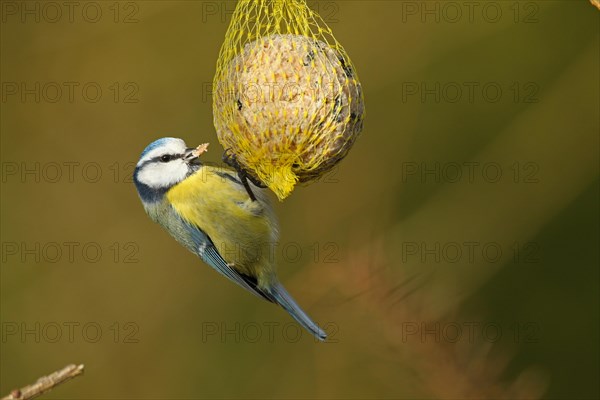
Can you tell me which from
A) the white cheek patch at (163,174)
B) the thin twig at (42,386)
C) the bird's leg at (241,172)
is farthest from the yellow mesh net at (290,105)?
the thin twig at (42,386)

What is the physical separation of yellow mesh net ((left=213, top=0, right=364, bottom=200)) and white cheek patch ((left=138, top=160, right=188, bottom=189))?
1.93 feet

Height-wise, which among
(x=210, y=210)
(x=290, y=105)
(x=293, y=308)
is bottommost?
(x=293, y=308)

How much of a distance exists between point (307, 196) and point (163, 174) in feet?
5.00

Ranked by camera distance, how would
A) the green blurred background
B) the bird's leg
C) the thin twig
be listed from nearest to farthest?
the thin twig, the bird's leg, the green blurred background

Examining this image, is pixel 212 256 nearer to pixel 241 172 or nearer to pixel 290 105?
pixel 241 172

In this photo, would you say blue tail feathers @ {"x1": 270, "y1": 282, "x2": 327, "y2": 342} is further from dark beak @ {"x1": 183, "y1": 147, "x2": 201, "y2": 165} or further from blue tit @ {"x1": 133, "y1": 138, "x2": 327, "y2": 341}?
dark beak @ {"x1": 183, "y1": 147, "x2": 201, "y2": 165}

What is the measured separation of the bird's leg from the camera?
333cm

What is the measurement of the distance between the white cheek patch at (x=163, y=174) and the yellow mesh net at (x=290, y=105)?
588 millimetres

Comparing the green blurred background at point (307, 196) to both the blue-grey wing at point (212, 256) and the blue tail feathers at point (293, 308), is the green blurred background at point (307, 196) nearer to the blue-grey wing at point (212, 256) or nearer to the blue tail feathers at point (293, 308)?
the blue tail feathers at point (293, 308)

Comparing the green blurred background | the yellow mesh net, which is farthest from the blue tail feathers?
the yellow mesh net

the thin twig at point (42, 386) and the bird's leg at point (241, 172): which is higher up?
the bird's leg at point (241, 172)

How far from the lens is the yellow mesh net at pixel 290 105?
2.95 metres

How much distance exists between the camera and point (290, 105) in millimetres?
2945

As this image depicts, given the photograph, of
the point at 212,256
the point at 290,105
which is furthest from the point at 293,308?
the point at 290,105
